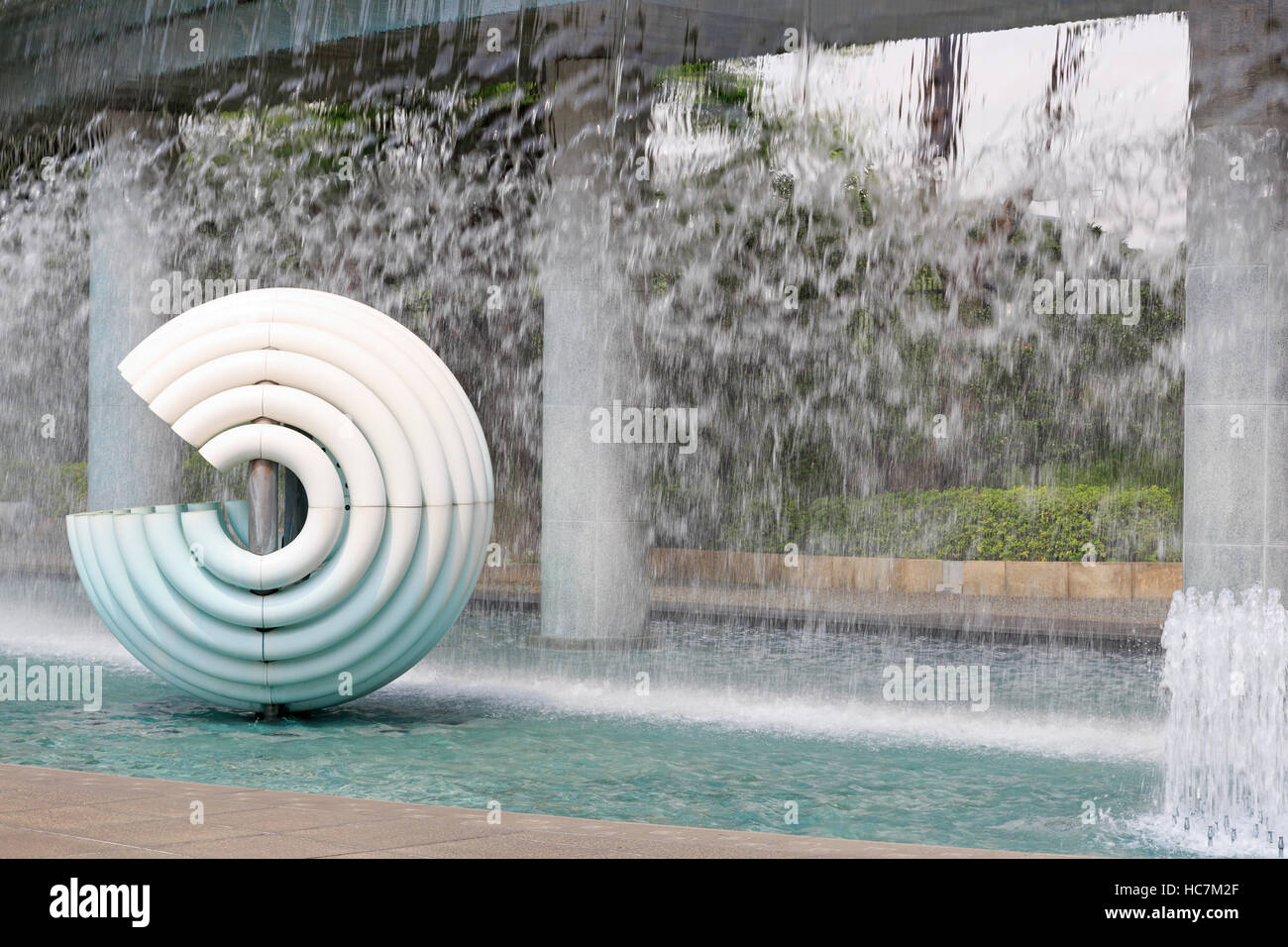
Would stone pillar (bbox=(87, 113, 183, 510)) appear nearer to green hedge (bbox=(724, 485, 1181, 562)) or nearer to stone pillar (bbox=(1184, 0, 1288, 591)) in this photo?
green hedge (bbox=(724, 485, 1181, 562))

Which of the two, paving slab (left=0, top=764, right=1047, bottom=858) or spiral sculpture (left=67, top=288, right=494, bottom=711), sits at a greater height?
spiral sculpture (left=67, top=288, right=494, bottom=711)

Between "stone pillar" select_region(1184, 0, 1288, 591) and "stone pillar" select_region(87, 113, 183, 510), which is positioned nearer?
"stone pillar" select_region(1184, 0, 1288, 591)

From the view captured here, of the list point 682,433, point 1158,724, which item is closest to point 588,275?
point 1158,724

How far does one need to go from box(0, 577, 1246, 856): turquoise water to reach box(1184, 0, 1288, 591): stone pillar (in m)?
1.33

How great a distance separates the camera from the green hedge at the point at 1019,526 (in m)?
18.0

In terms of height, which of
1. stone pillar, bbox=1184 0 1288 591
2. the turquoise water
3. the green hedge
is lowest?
the turquoise water

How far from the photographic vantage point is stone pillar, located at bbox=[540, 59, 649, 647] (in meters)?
13.8

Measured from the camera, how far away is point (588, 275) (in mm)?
13805

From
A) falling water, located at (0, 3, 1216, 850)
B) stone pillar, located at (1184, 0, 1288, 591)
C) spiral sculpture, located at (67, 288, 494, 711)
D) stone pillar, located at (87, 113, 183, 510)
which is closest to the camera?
spiral sculpture, located at (67, 288, 494, 711)

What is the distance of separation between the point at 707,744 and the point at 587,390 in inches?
216

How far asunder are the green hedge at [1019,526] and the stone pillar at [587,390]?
566cm

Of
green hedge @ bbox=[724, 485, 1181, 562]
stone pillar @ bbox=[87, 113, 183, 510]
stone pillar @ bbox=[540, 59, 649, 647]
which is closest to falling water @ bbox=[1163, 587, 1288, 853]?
stone pillar @ bbox=[540, 59, 649, 647]

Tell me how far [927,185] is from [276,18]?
7.16m

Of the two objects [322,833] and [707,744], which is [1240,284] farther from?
[322,833]
